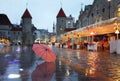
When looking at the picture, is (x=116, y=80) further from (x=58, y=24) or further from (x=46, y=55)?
(x=58, y=24)

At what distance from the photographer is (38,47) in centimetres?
2194

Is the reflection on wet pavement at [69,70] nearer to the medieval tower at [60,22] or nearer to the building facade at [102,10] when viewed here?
the building facade at [102,10]

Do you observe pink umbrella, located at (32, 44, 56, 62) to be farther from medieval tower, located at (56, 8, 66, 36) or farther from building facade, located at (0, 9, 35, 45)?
building facade, located at (0, 9, 35, 45)

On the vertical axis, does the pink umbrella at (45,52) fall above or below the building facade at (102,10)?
below

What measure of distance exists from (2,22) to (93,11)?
9319 cm

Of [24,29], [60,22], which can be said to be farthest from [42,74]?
[24,29]

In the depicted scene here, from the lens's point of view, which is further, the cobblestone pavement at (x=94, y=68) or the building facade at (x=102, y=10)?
the building facade at (x=102, y=10)

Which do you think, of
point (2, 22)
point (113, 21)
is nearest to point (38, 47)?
point (113, 21)

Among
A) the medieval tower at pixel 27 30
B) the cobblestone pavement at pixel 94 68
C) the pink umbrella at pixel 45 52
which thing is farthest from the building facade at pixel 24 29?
the pink umbrella at pixel 45 52

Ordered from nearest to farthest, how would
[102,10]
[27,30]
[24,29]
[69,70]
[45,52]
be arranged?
[69,70], [45,52], [102,10], [27,30], [24,29]

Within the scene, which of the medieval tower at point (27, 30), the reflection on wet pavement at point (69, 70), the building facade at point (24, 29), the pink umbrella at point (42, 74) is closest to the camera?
the pink umbrella at point (42, 74)

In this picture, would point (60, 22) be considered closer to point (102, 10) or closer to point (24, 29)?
point (24, 29)

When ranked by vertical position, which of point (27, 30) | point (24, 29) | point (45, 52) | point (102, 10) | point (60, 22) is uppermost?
point (60, 22)

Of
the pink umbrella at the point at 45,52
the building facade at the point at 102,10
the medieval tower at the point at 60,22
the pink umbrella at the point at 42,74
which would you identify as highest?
the medieval tower at the point at 60,22
